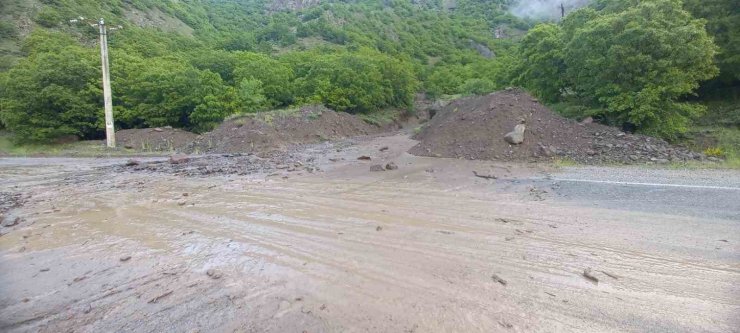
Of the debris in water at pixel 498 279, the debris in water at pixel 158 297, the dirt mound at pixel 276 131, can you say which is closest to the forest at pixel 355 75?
the dirt mound at pixel 276 131

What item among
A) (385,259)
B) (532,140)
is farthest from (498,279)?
(532,140)

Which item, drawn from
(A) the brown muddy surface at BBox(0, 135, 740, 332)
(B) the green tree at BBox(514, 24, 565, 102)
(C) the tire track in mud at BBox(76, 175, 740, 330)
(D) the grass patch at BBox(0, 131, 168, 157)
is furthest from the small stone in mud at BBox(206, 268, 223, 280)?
(B) the green tree at BBox(514, 24, 565, 102)

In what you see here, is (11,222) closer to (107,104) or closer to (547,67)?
(107,104)

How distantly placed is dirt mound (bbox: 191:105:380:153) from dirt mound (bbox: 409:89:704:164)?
350 inches

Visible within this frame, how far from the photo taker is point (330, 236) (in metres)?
5.74

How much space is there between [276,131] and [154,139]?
30.3ft

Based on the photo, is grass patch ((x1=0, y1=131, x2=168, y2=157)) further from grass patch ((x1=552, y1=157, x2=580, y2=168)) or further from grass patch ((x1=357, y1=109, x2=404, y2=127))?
grass patch ((x1=552, y1=157, x2=580, y2=168))

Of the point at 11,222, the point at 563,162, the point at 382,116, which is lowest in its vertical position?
the point at 11,222

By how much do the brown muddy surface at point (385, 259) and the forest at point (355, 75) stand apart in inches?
306

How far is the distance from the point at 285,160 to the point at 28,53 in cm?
4151

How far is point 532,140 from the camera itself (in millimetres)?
13680

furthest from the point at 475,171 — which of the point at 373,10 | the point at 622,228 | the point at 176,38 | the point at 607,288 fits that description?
the point at 373,10

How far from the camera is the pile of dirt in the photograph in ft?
76.1

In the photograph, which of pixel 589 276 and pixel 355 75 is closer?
pixel 589 276
